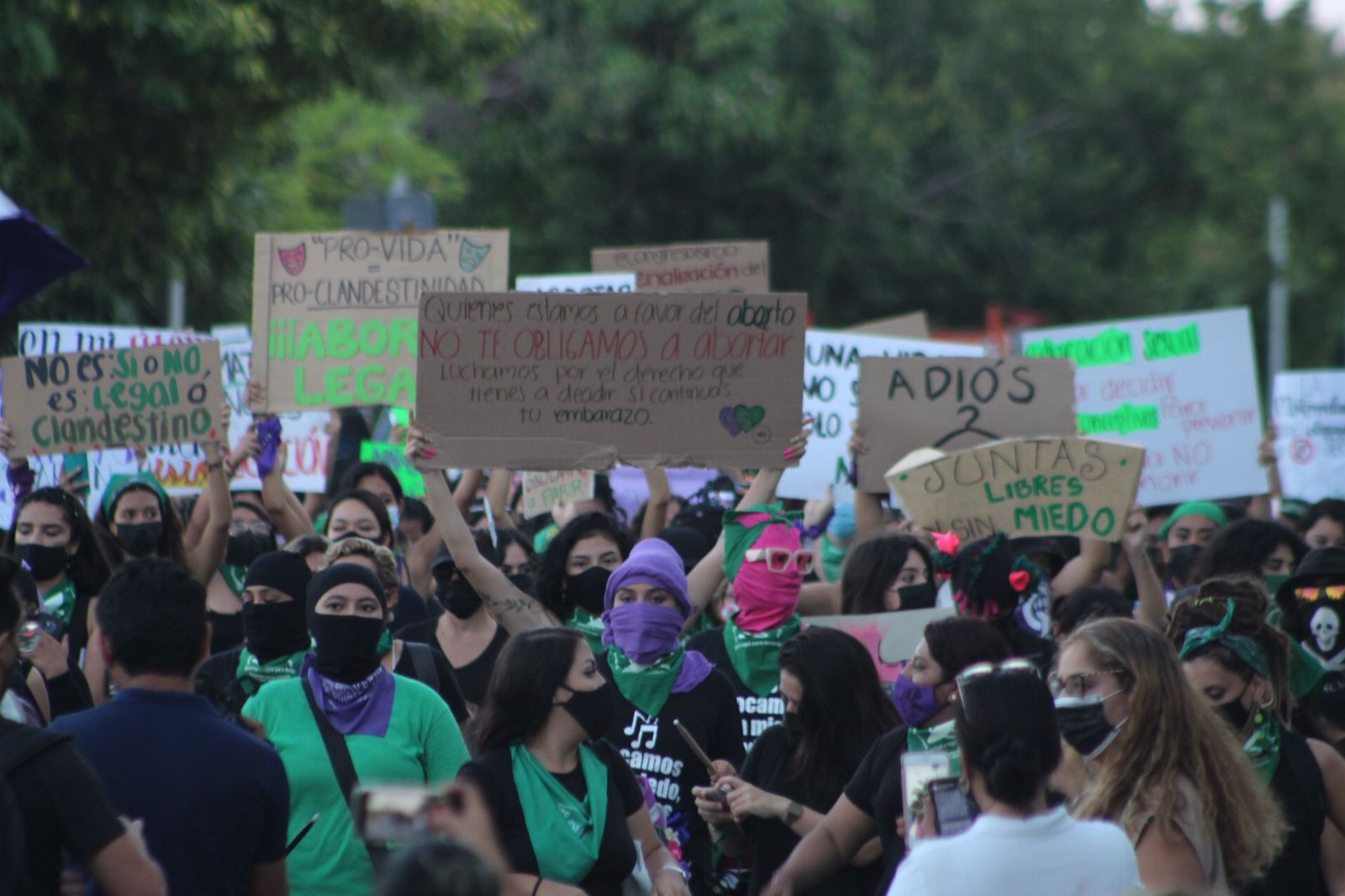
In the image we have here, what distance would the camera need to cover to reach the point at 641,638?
17.2 ft

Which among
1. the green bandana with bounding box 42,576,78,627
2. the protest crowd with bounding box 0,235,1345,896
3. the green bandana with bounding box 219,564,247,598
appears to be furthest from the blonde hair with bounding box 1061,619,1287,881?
the green bandana with bounding box 219,564,247,598

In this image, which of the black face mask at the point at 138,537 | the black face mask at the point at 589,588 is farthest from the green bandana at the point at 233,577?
the black face mask at the point at 589,588

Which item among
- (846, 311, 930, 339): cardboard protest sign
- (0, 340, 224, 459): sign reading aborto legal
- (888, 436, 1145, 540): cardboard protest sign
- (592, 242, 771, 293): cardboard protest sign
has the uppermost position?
(592, 242, 771, 293): cardboard protest sign

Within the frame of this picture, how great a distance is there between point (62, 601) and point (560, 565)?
170 cm

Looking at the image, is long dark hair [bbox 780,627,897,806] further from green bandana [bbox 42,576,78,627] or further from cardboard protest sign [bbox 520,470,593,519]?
cardboard protest sign [bbox 520,470,593,519]

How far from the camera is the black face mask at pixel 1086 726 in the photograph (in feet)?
13.2

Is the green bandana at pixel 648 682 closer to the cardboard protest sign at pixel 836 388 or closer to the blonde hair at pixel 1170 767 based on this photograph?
the blonde hair at pixel 1170 767

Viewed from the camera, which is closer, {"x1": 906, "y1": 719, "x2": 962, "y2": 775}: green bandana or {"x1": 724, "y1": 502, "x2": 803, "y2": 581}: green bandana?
{"x1": 906, "y1": 719, "x2": 962, "y2": 775}: green bandana

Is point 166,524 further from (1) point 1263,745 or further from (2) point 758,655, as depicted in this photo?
(1) point 1263,745

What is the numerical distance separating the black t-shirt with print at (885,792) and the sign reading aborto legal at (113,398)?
152 inches

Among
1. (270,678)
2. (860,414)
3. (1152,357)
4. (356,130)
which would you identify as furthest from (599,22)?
(270,678)

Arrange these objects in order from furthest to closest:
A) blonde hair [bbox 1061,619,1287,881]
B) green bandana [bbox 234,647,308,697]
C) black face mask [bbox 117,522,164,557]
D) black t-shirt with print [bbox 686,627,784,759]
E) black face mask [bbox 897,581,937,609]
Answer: black face mask [bbox 117,522,164,557], black face mask [bbox 897,581,937,609], black t-shirt with print [bbox 686,627,784,759], green bandana [bbox 234,647,308,697], blonde hair [bbox 1061,619,1287,881]

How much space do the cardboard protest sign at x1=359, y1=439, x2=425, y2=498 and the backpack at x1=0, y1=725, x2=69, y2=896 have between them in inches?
229

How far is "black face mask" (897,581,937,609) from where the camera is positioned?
6219 millimetres
